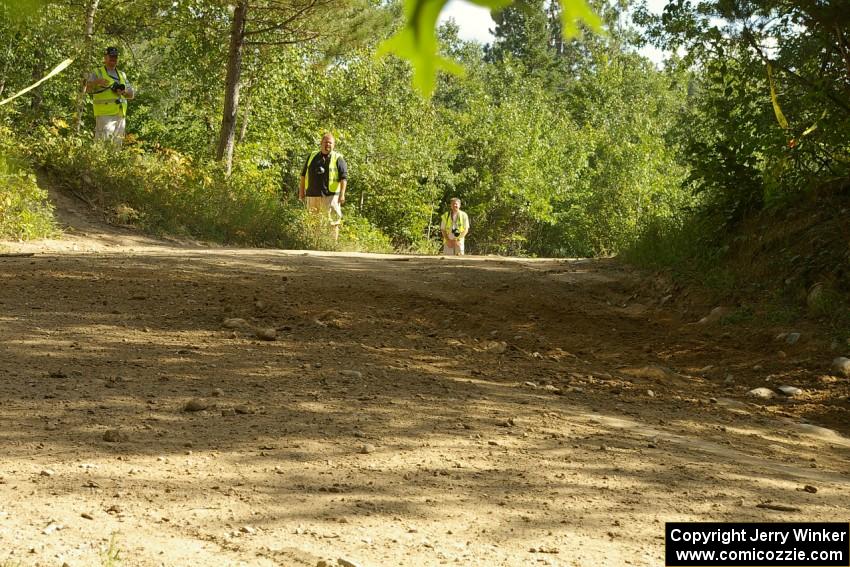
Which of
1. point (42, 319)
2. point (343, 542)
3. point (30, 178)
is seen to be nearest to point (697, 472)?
point (343, 542)

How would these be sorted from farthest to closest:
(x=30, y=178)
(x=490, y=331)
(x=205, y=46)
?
(x=205, y=46) < (x=30, y=178) < (x=490, y=331)

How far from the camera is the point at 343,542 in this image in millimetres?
3316

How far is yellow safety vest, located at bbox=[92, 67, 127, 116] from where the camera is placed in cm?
1612

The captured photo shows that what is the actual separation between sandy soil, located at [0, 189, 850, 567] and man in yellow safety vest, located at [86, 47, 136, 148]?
736cm

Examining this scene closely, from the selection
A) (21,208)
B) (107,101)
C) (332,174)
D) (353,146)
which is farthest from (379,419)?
(353,146)

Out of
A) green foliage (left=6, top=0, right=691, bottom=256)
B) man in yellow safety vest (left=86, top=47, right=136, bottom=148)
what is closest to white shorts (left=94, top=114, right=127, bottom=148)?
man in yellow safety vest (left=86, top=47, right=136, bottom=148)

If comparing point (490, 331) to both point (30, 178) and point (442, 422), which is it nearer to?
point (442, 422)

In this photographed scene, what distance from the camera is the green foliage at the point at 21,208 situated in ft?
38.7

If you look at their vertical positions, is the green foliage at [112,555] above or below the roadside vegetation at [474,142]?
below

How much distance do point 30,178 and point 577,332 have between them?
7884 mm

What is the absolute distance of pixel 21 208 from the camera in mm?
12172

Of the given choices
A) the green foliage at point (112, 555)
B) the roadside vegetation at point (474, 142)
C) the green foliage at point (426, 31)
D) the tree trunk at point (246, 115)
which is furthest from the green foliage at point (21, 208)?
the tree trunk at point (246, 115)

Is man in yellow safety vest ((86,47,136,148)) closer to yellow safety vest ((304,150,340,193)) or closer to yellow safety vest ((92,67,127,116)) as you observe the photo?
yellow safety vest ((92,67,127,116))

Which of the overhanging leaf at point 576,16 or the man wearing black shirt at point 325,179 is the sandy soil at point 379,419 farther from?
the man wearing black shirt at point 325,179
